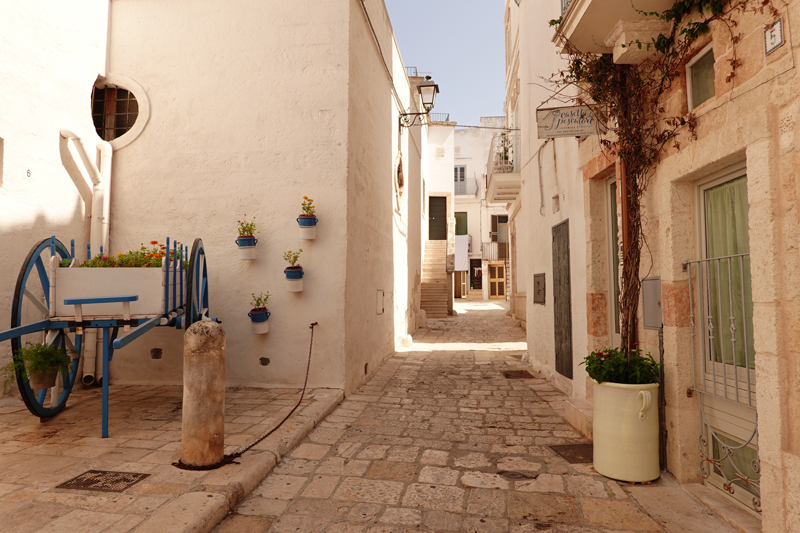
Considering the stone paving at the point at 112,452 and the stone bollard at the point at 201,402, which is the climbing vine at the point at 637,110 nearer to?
the stone bollard at the point at 201,402

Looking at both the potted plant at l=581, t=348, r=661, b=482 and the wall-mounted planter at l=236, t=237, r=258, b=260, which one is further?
the wall-mounted planter at l=236, t=237, r=258, b=260

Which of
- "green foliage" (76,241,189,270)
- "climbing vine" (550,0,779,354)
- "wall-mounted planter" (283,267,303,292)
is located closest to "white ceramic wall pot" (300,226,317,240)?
"wall-mounted planter" (283,267,303,292)

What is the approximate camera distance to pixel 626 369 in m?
3.66

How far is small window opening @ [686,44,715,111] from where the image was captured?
322cm

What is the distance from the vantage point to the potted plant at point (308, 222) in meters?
5.65

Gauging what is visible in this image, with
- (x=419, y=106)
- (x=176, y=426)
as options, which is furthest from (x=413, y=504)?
(x=419, y=106)

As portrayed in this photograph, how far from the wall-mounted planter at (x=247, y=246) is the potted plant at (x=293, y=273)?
39 centimetres

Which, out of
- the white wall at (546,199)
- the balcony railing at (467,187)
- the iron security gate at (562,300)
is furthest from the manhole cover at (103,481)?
the balcony railing at (467,187)

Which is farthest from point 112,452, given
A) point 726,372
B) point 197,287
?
point 726,372

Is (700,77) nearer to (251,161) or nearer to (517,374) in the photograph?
(251,161)

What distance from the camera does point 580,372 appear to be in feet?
17.9

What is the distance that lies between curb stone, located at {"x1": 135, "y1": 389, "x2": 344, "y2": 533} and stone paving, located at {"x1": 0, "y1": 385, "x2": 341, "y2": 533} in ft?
0.06

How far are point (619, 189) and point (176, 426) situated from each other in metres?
4.44

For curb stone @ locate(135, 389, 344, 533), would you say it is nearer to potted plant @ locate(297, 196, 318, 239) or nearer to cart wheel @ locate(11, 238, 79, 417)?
cart wheel @ locate(11, 238, 79, 417)
